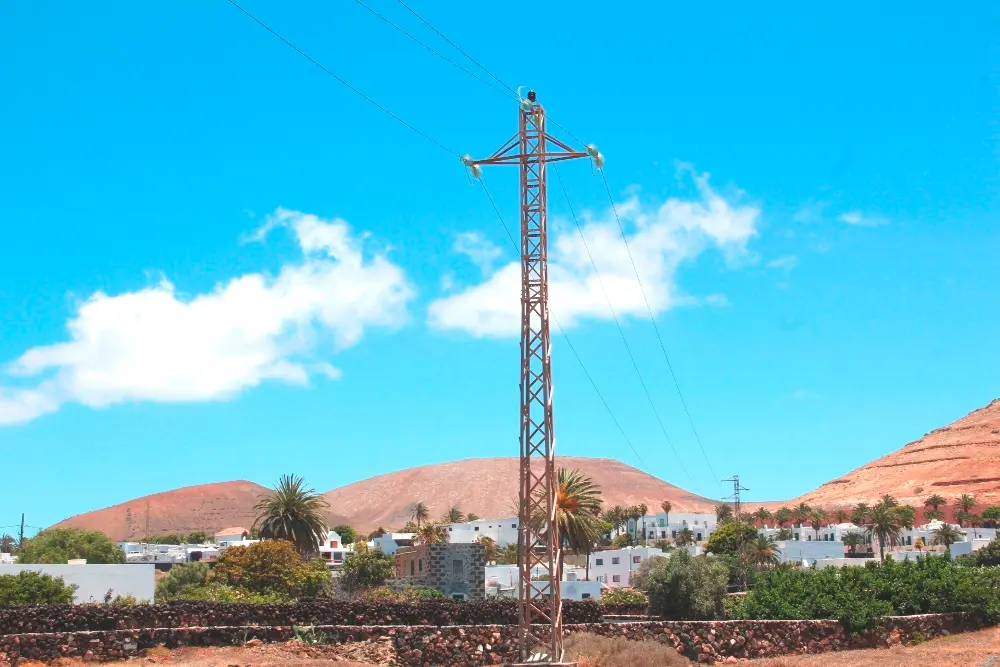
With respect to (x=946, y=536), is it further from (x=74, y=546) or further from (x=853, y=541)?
(x=74, y=546)

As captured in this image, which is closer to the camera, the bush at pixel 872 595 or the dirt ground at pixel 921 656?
the dirt ground at pixel 921 656

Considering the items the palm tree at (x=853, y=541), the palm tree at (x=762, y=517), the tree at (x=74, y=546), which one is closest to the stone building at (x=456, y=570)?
the tree at (x=74, y=546)

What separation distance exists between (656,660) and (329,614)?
35.7 feet

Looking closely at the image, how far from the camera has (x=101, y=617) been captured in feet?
107

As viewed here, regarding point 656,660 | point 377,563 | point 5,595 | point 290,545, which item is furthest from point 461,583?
point 656,660

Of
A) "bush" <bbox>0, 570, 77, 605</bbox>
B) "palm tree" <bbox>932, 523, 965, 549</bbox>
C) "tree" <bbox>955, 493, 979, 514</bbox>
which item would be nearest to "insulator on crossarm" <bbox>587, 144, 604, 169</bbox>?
"bush" <bbox>0, 570, 77, 605</bbox>

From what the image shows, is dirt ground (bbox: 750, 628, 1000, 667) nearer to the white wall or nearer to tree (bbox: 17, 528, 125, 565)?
the white wall

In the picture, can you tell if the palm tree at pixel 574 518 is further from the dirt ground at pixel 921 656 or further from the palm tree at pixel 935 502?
the palm tree at pixel 935 502

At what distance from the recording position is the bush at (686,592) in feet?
175

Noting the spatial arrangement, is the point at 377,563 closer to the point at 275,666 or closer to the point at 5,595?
the point at 5,595

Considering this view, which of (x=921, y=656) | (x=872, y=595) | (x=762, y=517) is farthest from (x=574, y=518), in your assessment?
(x=762, y=517)

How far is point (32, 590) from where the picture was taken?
44.4 m

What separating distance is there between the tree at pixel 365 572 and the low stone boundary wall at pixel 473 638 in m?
46.5

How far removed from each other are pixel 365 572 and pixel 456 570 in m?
20.9
